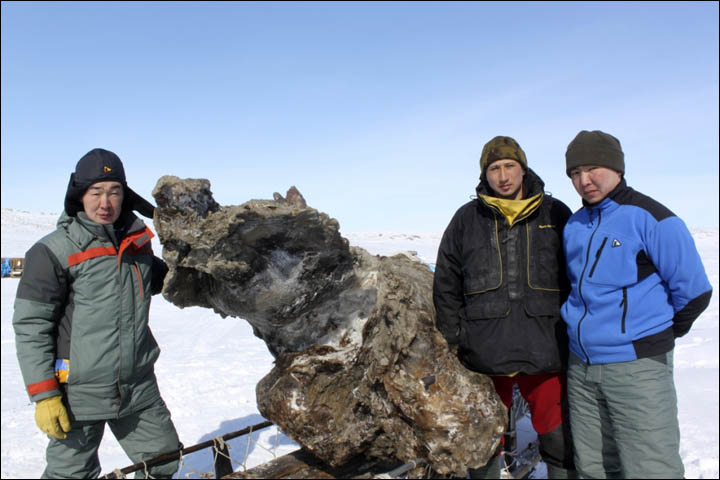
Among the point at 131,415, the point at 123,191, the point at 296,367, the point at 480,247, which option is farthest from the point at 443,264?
the point at 131,415

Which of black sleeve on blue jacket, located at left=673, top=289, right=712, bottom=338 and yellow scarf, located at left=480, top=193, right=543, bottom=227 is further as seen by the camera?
yellow scarf, located at left=480, top=193, right=543, bottom=227

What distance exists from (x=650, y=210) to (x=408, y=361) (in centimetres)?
153

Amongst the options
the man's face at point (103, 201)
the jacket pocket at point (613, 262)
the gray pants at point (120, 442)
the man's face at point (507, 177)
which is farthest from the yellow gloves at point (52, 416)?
the jacket pocket at point (613, 262)

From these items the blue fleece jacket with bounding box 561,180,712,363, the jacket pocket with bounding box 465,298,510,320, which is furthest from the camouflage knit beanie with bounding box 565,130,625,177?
the jacket pocket with bounding box 465,298,510,320

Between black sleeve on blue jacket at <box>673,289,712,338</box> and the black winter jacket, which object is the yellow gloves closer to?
the black winter jacket

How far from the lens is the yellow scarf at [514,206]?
2.58m

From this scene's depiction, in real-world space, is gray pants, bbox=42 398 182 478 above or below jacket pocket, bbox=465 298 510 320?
A: below

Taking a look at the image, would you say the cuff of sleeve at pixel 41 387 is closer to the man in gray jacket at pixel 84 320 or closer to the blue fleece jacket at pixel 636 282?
the man in gray jacket at pixel 84 320

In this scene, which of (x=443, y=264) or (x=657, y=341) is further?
(x=443, y=264)

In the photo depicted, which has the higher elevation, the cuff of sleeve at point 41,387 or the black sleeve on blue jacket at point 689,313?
the black sleeve on blue jacket at point 689,313

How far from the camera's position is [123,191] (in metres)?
2.88

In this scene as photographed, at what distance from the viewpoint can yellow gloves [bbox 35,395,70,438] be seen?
2545 millimetres

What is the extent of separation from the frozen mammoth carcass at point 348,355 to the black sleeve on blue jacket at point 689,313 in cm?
105

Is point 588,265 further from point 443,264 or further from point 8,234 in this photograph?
point 8,234
